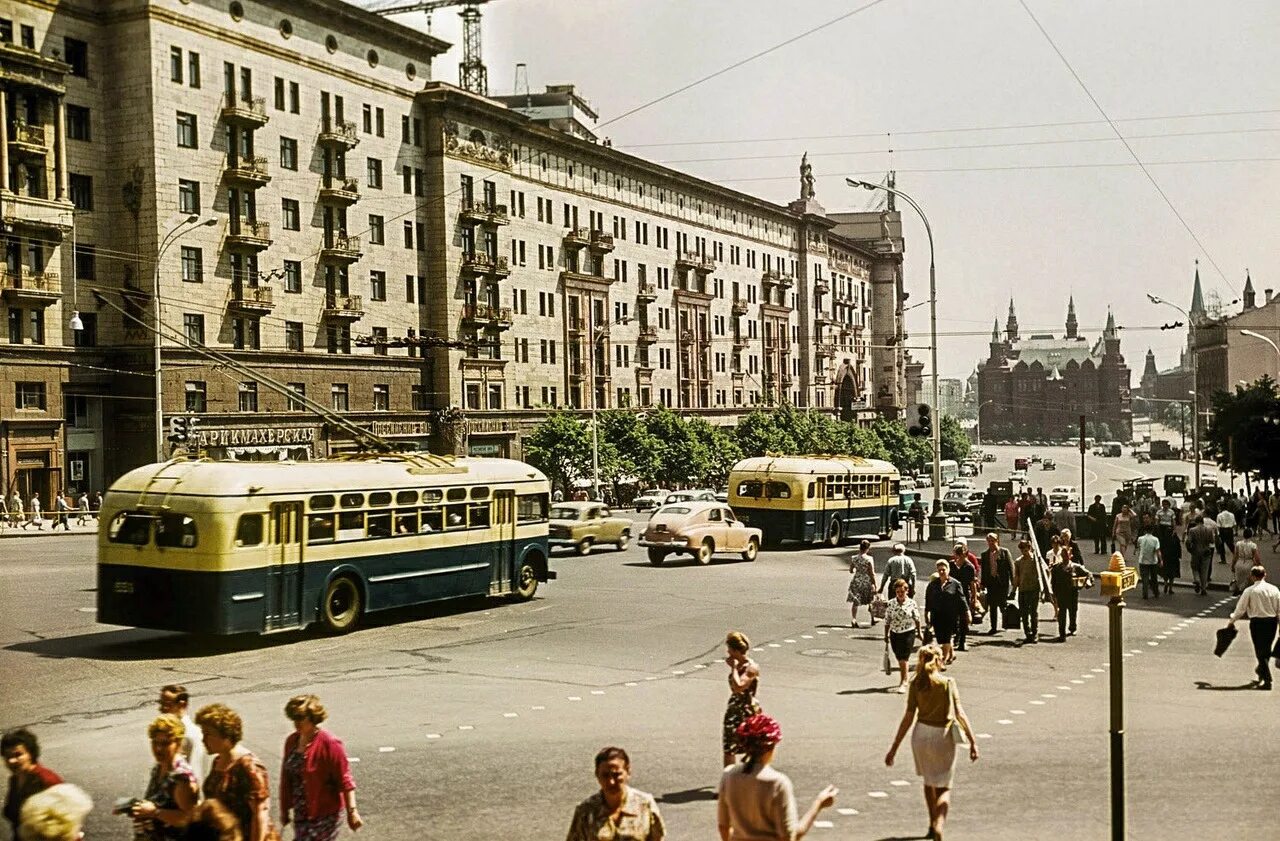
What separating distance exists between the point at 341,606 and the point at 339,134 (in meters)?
43.4

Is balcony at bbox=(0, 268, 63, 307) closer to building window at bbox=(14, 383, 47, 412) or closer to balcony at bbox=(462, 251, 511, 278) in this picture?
building window at bbox=(14, 383, 47, 412)

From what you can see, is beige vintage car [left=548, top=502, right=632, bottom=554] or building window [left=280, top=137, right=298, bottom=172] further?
building window [left=280, top=137, right=298, bottom=172]

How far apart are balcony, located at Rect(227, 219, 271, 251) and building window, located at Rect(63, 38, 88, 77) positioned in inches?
319

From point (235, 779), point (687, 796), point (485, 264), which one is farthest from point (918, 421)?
point (235, 779)

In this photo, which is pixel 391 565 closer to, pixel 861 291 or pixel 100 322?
pixel 100 322

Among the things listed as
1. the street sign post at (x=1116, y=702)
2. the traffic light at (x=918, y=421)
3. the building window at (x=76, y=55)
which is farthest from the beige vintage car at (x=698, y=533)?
the building window at (x=76, y=55)

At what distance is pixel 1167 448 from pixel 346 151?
135m

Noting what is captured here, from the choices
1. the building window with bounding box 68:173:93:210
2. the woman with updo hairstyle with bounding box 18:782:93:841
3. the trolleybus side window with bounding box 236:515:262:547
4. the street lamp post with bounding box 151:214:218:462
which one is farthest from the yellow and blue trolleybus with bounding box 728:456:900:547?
the woman with updo hairstyle with bounding box 18:782:93:841

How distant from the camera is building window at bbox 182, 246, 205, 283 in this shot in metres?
53.3

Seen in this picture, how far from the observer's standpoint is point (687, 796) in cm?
1169

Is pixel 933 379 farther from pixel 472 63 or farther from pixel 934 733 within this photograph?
pixel 472 63

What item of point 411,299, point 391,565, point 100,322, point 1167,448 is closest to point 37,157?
point 100,322

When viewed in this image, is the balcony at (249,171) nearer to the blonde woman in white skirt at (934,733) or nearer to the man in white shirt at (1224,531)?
the man in white shirt at (1224,531)

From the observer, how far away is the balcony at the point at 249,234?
5541cm
